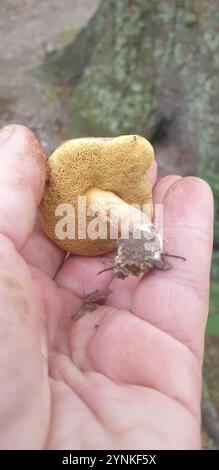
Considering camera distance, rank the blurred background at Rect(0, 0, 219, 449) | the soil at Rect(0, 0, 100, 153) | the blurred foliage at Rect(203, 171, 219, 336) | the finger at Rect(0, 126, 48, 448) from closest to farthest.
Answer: the finger at Rect(0, 126, 48, 448)
the blurred foliage at Rect(203, 171, 219, 336)
the blurred background at Rect(0, 0, 219, 449)
the soil at Rect(0, 0, 100, 153)

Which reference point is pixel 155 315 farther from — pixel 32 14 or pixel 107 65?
pixel 32 14

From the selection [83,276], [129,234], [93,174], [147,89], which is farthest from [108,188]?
[147,89]

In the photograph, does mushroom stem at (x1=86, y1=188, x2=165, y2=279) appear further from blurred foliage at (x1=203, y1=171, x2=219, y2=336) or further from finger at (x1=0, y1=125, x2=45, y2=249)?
blurred foliage at (x1=203, y1=171, x2=219, y2=336)

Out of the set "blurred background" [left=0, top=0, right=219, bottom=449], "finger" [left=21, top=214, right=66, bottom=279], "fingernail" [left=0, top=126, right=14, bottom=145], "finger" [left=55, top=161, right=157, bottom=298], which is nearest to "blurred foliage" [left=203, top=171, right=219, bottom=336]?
"blurred background" [left=0, top=0, right=219, bottom=449]

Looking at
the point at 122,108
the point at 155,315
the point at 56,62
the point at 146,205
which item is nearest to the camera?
the point at 155,315

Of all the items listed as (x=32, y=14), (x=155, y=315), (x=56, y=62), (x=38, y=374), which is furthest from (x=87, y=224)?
(x=32, y=14)

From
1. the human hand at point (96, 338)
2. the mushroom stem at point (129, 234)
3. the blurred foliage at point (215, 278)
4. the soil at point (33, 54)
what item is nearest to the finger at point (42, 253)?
the human hand at point (96, 338)
